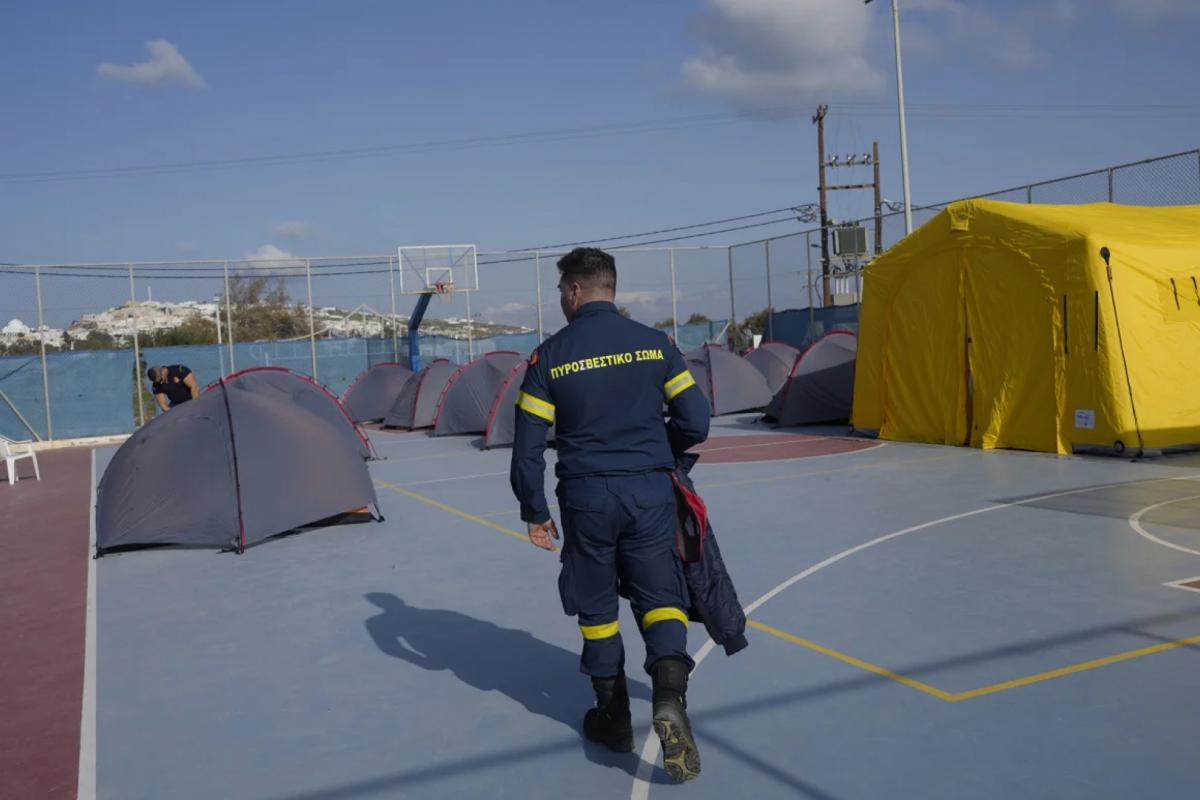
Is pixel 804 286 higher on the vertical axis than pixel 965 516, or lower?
higher

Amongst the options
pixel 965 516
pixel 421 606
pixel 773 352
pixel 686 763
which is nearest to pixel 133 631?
pixel 421 606

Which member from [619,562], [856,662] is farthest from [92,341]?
[619,562]

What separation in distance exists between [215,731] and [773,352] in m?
20.1

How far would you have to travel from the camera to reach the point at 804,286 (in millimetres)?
28859

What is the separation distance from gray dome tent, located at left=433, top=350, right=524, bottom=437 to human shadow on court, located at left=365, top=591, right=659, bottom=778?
503 inches

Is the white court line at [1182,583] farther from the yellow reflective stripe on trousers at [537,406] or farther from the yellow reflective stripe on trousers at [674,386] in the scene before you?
the yellow reflective stripe on trousers at [537,406]

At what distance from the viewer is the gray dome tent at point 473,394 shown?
19.8 meters

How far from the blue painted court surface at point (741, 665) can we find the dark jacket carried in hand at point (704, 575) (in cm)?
49

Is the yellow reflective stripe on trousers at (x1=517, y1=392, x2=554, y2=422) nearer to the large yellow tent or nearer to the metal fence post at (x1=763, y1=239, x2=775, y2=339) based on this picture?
the large yellow tent

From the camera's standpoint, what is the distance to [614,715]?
13.8 feet

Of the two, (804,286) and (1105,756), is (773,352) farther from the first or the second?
(1105,756)

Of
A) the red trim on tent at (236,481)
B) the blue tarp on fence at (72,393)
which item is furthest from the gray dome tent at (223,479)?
the blue tarp on fence at (72,393)

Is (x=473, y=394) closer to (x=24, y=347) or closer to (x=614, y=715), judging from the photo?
(x=24, y=347)

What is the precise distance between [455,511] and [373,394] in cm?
1487
